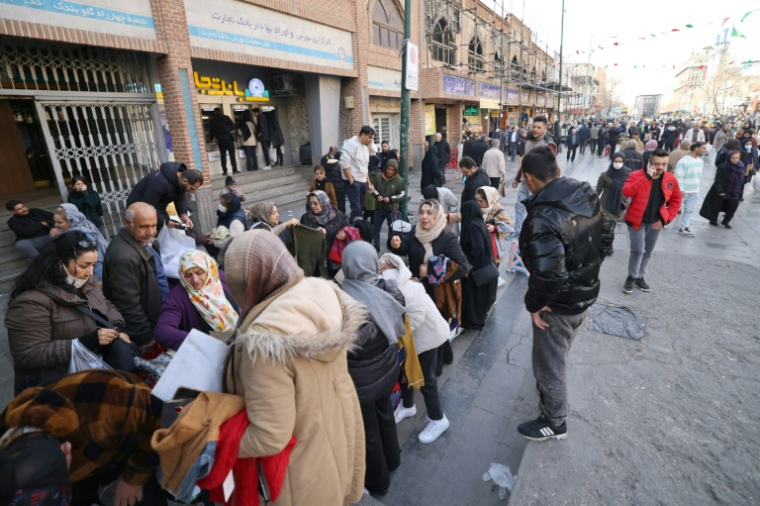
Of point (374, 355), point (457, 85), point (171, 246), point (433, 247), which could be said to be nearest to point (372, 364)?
point (374, 355)

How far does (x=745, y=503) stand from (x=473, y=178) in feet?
14.3

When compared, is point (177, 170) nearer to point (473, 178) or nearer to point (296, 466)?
point (473, 178)

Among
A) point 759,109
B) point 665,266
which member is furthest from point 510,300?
point 759,109

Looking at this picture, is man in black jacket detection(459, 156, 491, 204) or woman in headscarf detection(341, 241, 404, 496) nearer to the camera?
woman in headscarf detection(341, 241, 404, 496)

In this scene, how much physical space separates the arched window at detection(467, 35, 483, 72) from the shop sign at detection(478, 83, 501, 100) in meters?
0.91

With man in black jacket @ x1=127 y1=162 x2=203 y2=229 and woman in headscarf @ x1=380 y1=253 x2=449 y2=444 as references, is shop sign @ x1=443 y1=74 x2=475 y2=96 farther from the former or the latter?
woman in headscarf @ x1=380 y1=253 x2=449 y2=444

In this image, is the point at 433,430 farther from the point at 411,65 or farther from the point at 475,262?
the point at 411,65

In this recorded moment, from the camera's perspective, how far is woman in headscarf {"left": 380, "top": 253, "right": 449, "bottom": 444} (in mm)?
2725

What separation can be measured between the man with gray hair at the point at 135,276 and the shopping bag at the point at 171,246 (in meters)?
0.61

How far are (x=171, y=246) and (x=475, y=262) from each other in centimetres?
319

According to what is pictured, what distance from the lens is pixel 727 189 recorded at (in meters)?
7.68

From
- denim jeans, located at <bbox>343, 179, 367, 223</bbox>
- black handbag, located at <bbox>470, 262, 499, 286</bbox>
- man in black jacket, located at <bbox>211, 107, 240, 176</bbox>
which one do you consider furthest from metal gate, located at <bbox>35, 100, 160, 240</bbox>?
black handbag, located at <bbox>470, 262, 499, 286</bbox>

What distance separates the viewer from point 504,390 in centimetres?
346

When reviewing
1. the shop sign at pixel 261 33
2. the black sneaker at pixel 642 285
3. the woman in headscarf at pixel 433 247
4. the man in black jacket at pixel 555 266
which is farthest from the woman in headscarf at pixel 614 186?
the shop sign at pixel 261 33
